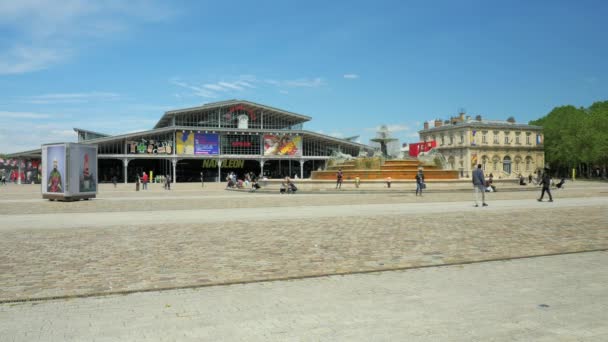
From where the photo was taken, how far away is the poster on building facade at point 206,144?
6538 centimetres

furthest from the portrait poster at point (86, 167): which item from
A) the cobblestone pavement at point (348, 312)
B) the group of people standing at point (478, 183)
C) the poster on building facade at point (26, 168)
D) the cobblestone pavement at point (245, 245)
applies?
the poster on building facade at point (26, 168)

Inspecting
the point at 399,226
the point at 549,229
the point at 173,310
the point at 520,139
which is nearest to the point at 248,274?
the point at 173,310

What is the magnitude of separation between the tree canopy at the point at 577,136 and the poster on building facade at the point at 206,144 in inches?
1934

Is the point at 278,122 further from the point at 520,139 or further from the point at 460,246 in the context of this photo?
the point at 460,246

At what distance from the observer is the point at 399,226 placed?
10.4 m

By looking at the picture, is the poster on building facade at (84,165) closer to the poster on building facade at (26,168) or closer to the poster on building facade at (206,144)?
the poster on building facade at (206,144)

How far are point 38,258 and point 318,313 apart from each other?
15.6ft

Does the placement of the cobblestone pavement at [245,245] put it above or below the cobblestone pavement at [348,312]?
above

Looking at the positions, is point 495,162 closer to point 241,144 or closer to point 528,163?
point 528,163

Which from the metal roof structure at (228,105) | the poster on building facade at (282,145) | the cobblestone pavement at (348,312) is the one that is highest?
the metal roof structure at (228,105)

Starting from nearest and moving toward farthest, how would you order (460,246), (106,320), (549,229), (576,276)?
(106,320), (576,276), (460,246), (549,229)

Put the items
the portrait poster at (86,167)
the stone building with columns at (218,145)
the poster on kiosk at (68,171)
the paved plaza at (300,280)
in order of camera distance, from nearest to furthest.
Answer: the paved plaza at (300,280)
the poster on kiosk at (68,171)
the portrait poster at (86,167)
the stone building with columns at (218,145)

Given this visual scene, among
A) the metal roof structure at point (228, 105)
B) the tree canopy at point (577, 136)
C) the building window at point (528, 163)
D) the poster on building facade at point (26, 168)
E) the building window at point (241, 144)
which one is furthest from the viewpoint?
the building window at point (528, 163)

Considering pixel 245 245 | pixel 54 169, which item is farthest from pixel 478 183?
pixel 54 169
